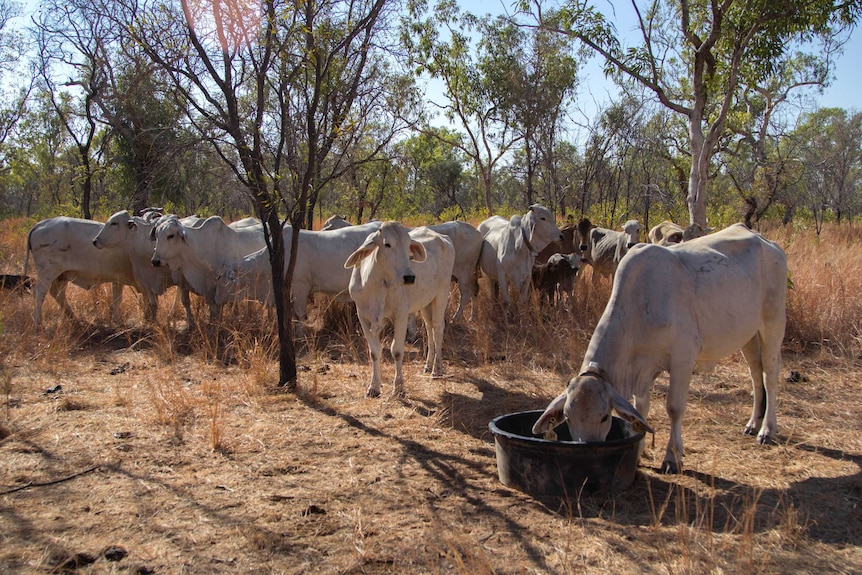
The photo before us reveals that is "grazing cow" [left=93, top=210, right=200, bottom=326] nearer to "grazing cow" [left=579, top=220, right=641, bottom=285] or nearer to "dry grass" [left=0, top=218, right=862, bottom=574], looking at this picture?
"dry grass" [left=0, top=218, right=862, bottom=574]

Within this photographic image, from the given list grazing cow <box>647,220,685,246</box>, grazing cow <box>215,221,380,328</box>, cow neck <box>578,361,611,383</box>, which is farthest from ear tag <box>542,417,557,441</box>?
grazing cow <box>215,221,380,328</box>

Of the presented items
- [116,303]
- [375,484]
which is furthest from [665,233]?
[116,303]

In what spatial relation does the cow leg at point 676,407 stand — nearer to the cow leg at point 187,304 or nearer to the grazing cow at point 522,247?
the grazing cow at point 522,247

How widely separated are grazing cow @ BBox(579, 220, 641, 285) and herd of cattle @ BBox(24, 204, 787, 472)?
0.09 feet

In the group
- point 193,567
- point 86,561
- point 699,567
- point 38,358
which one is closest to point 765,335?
point 699,567

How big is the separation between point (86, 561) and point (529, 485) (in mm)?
2537

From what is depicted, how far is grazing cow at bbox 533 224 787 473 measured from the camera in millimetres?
4395

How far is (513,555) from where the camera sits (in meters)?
3.63

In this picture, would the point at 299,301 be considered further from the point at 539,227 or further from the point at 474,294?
the point at 539,227

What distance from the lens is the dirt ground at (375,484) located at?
359 centimetres

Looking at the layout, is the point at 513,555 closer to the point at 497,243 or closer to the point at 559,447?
the point at 559,447

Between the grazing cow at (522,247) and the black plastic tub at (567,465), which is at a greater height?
the grazing cow at (522,247)

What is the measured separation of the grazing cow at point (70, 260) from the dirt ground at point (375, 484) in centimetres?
323

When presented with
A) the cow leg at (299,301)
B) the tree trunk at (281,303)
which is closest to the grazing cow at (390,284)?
the tree trunk at (281,303)
